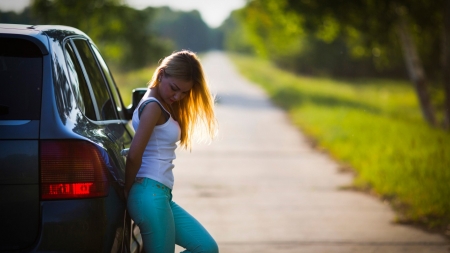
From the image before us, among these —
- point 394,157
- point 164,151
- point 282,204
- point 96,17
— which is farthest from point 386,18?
point 164,151

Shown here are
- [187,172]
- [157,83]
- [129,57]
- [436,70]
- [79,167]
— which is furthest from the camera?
[129,57]

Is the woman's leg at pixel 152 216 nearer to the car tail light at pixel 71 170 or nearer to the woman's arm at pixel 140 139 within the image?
the woman's arm at pixel 140 139

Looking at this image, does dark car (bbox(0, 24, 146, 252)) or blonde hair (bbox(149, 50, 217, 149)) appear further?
blonde hair (bbox(149, 50, 217, 149))

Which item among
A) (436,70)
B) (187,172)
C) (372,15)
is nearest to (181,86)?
(187,172)

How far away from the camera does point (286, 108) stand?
25.2 metres

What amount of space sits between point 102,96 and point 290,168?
7.58m

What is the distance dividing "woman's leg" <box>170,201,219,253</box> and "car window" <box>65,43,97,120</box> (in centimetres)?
68

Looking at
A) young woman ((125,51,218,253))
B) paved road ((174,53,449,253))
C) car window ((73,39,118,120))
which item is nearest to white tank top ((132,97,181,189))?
young woman ((125,51,218,253))

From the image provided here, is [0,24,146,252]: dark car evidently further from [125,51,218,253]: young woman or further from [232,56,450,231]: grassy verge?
[232,56,450,231]: grassy verge

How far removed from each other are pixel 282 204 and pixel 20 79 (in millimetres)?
Result: 5649

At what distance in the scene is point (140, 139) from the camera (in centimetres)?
350

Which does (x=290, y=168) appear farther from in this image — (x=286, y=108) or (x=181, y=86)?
(x=286, y=108)

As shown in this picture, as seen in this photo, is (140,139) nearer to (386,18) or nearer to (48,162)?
(48,162)

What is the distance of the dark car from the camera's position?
3.08m
